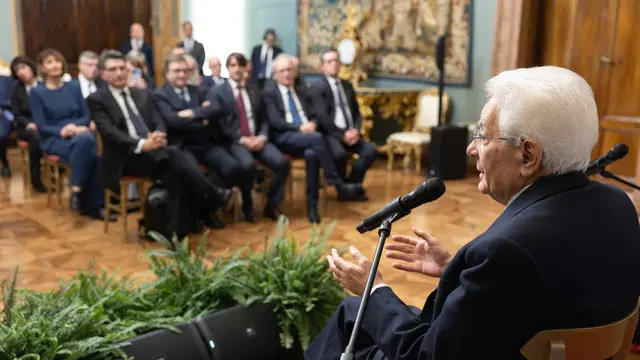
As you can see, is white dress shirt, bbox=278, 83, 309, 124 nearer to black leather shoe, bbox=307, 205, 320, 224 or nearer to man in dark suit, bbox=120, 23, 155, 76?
black leather shoe, bbox=307, 205, 320, 224

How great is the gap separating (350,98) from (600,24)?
2.68 m

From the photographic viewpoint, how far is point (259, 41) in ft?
35.5

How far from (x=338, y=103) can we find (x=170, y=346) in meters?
4.42

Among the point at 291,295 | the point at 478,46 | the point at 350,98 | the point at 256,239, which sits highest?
the point at 478,46

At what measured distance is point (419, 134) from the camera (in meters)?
8.00

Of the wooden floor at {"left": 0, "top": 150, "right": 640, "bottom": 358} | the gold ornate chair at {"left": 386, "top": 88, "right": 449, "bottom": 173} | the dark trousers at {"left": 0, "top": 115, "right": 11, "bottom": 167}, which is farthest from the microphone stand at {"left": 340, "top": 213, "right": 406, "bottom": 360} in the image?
the dark trousers at {"left": 0, "top": 115, "right": 11, "bottom": 167}

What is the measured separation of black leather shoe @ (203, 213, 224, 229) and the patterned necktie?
0.84 metres

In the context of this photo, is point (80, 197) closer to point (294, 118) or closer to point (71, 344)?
point (294, 118)

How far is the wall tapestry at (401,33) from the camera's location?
26.1 feet

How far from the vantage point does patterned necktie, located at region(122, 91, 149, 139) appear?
5105mm

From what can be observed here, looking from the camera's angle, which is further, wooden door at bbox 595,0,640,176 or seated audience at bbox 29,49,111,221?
wooden door at bbox 595,0,640,176

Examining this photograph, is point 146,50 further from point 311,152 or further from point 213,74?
point 311,152

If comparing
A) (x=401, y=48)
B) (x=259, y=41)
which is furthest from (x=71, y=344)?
(x=259, y=41)

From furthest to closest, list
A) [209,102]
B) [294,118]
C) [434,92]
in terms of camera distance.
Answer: [434,92] < [294,118] < [209,102]
